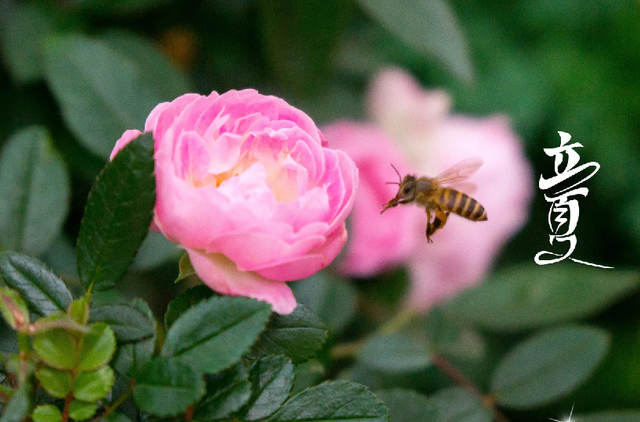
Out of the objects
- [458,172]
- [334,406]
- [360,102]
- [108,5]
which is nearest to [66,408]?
[334,406]

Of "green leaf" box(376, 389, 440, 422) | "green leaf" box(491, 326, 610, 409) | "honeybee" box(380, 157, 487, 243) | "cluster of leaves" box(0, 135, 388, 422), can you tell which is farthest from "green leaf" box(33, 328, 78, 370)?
"green leaf" box(491, 326, 610, 409)

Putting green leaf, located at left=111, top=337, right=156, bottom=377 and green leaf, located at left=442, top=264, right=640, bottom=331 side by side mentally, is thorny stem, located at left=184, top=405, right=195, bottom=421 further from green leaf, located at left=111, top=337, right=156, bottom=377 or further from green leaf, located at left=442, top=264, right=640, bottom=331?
green leaf, located at left=442, top=264, right=640, bottom=331

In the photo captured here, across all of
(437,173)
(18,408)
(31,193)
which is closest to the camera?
(18,408)

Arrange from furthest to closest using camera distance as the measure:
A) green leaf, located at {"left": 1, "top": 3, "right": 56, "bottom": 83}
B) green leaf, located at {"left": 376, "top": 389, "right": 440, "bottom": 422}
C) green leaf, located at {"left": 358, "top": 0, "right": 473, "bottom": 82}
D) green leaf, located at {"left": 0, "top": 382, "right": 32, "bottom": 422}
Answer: green leaf, located at {"left": 1, "top": 3, "right": 56, "bottom": 83} → green leaf, located at {"left": 358, "top": 0, "right": 473, "bottom": 82} → green leaf, located at {"left": 376, "top": 389, "right": 440, "bottom": 422} → green leaf, located at {"left": 0, "top": 382, "right": 32, "bottom": 422}

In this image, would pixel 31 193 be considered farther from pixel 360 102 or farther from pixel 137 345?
pixel 360 102

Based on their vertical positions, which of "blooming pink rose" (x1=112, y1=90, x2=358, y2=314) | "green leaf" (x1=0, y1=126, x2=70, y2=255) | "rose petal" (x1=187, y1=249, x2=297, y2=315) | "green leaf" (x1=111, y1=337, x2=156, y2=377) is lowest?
"green leaf" (x1=0, y1=126, x2=70, y2=255)

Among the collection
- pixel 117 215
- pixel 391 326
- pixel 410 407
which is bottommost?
pixel 391 326

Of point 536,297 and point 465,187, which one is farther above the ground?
point 465,187

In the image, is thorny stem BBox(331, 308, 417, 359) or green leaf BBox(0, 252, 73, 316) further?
thorny stem BBox(331, 308, 417, 359)
